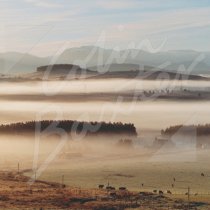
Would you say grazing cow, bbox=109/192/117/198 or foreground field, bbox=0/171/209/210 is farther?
grazing cow, bbox=109/192/117/198

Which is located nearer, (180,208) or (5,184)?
(180,208)

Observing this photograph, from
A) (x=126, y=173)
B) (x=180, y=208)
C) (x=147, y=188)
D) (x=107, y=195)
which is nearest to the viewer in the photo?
(x=180, y=208)

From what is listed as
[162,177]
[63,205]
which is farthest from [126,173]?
[63,205]

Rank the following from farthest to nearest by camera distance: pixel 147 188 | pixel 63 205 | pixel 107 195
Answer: pixel 147 188 < pixel 107 195 < pixel 63 205

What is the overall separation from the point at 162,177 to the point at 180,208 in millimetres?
51760

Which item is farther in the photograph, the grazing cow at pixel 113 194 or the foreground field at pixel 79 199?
the grazing cow at pixel 113 194

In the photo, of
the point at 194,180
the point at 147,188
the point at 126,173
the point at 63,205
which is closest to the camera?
the point at 63,205

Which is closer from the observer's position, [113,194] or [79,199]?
[79,199]

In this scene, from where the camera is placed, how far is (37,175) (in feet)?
644

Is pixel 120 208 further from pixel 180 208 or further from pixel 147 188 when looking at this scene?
pixel 147 188

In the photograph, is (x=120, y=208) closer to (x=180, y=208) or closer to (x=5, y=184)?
(x=180, y=208)

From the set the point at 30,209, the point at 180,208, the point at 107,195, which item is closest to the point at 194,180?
the point at 107,195

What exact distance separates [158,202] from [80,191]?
23.9m

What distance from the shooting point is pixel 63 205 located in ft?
477
